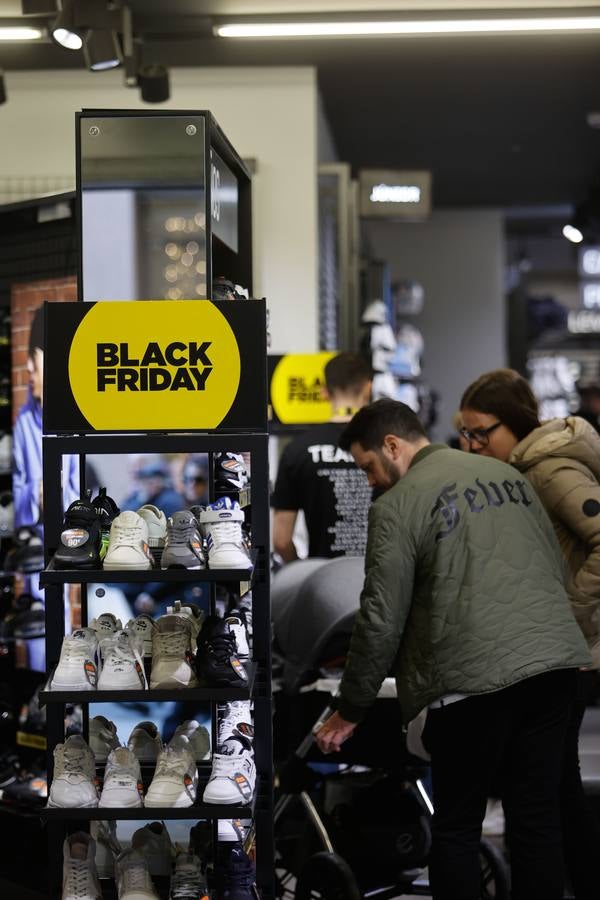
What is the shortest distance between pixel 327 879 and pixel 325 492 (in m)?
1.90

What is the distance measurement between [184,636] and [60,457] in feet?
1.62

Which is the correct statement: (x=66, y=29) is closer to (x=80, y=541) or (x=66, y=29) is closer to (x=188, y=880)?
(x=80, y=541)

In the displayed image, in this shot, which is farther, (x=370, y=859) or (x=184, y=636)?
(x=370, y=859)

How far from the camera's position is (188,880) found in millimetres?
A: 2686

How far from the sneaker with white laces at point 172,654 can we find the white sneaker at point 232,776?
0.18 meters

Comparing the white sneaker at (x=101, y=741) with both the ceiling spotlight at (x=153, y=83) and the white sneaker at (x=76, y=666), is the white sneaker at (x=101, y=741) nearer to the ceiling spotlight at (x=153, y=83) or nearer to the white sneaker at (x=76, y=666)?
the white sneaker at (x=76, y=666)

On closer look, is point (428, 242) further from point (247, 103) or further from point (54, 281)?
point (54, 281)

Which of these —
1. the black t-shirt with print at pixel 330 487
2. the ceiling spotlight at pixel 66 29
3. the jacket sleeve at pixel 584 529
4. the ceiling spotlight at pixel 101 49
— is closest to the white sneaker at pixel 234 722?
the jacket sleeve at pixel 584 529

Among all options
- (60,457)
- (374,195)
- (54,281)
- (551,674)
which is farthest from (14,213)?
(374,195)

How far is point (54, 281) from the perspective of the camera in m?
4.56

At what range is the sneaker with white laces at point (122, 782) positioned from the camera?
257cm

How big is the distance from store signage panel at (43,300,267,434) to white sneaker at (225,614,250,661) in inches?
17.0

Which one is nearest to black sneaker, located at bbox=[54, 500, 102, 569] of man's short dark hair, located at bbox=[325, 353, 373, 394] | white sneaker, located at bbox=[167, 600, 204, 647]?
white sneaker, located at bbox=[167, 600, 204, 647]

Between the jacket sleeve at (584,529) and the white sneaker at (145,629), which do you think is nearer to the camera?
the white sneaker at (145,629)
